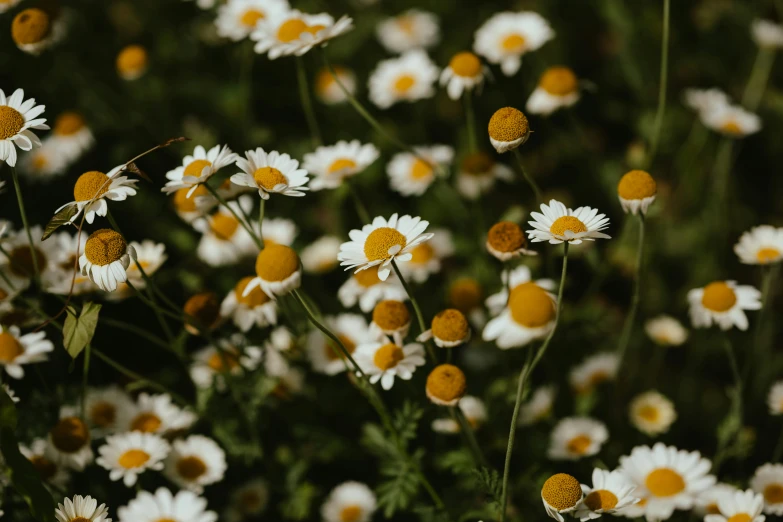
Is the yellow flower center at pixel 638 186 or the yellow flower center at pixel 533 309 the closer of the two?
the yellow flower center at pixel 533 309

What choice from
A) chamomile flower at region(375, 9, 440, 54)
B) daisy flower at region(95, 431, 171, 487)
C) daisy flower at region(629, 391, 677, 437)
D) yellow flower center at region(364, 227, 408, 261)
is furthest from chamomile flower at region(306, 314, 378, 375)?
chamomile flower at region(375, 9, 440, 54)

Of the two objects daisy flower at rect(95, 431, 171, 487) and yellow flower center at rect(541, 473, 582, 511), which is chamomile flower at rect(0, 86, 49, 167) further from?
yellow flower center at rect(541, 473, 582, 511)

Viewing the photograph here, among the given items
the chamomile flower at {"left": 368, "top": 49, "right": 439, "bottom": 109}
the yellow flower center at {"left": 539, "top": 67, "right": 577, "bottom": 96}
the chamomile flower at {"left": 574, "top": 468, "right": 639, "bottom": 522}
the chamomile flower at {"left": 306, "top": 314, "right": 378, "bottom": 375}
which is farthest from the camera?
the chamomile flower at {"left": 368, "top": 49, "right": 439, "bottom": 109}

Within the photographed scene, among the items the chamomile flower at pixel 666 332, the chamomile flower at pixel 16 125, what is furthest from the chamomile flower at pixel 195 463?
the chamomile flower at pixel 666 332

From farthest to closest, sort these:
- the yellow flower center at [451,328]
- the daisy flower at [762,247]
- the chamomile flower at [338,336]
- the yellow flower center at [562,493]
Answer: the chamomile flower at [338,336]
the daisy flower at [762,247]
the yellow flower center at [451,328]
the yellow flower center at [562,493]

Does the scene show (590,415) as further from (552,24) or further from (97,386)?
(552,24)

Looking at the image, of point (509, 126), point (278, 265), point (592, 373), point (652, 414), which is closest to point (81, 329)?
point (278, 265)

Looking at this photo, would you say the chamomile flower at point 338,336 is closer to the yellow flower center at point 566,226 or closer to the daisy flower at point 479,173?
the daisy flower at point 479,173
